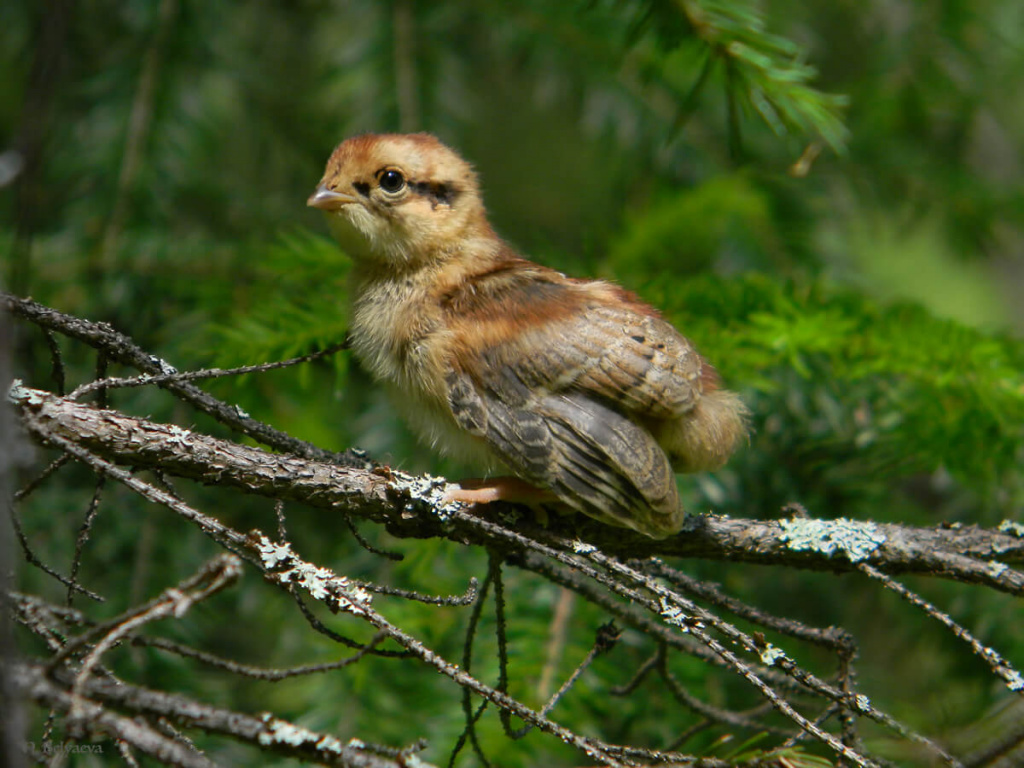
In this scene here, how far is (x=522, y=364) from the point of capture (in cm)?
204

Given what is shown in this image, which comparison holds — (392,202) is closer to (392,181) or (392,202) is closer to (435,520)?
(392,181)

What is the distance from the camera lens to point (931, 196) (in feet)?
12.3

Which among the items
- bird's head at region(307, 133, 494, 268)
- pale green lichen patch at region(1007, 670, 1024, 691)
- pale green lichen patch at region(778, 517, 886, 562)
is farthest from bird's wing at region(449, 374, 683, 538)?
pale green lichen patch at region(1007, 670, 1024, 691)

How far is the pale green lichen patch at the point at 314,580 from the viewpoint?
1435 millimetres

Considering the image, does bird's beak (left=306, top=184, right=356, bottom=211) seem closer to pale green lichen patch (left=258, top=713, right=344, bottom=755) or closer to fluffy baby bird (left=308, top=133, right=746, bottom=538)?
fluffy baby bird (left=308, top=133, right=746, bottom=538)

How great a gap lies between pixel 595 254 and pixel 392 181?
1265 millimetres

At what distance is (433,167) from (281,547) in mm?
1401

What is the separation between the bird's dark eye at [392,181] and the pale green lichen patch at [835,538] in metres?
1.40

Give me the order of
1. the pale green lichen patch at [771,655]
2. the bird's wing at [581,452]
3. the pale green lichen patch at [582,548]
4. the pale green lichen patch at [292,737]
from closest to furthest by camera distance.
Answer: the pale green lichen patch at [292,737]
the pale green lichen patch at [771,655]
the pale green lichen patch at [582,548]
the bird's wing at [581,452]

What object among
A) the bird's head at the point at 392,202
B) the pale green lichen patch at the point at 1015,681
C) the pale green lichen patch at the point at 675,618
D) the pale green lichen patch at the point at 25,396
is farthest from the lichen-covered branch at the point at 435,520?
the bird's head at the point at 392,202

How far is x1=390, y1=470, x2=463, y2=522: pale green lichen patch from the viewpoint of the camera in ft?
5.85

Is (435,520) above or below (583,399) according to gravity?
below

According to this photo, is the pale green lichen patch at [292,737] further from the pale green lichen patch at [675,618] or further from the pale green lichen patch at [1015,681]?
the pale green lichen patch at [1015,681]

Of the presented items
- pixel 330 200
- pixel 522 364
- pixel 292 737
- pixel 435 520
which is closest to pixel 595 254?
pixel 330 200
